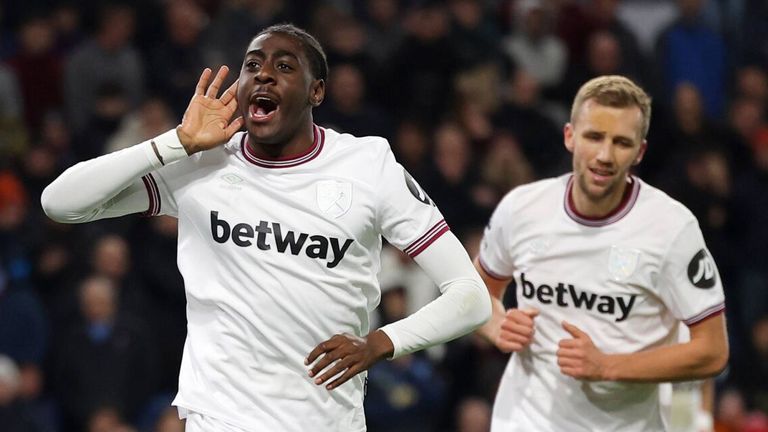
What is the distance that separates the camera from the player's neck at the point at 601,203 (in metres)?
5.75

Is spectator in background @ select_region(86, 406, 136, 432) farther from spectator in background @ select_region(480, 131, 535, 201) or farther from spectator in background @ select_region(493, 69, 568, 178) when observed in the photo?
spectator in background @ select_region(493, 69, 568, 178)

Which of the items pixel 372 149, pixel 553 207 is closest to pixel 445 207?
pixel 553 207

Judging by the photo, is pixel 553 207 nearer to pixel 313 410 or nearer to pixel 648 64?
pixel 313 410

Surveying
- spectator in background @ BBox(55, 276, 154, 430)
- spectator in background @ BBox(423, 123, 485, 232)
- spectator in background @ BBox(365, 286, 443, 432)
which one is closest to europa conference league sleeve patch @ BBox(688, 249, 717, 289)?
spectator in background @ BBox(365, 286, 443, 432)

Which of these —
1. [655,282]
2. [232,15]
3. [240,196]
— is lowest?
[655,282]

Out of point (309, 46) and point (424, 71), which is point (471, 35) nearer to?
point (424, 71)

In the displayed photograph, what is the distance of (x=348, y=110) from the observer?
10812 mm

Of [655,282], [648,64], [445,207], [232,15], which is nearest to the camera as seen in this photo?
[655,282]

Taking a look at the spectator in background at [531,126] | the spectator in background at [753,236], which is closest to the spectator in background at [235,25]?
the spectator in background at [531,126]

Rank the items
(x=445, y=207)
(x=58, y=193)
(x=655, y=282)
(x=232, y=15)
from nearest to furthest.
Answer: (x=58, y=193), (x=655, y=282), (x=445, y=207), (x=232, y=15)

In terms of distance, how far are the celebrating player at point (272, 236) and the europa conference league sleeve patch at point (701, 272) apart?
1.04 metres

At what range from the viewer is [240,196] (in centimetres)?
495

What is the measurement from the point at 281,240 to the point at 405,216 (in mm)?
429

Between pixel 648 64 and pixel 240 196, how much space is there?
8113 millimetres
